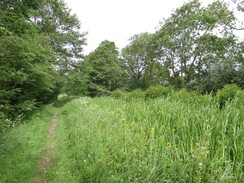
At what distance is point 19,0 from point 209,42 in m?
19.7

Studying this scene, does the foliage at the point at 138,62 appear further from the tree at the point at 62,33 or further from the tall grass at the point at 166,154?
the tall grass at the point at 166,154

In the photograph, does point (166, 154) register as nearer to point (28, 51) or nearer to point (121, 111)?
point (121, 111)

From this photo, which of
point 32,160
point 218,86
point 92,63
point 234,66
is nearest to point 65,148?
point 32,160

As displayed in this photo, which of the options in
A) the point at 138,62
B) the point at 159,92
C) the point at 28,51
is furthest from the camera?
the point at 138,62

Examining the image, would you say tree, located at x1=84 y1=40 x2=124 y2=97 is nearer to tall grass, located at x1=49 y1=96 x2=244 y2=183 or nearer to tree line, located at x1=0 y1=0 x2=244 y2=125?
tree line, located at x1=0 y1=0 x2=244 y2=125

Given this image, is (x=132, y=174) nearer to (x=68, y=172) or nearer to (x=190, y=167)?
(x=190, y=167)

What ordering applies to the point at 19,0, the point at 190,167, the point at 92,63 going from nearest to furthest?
the point at 190,167
the point at 19,0
the point at 92,63

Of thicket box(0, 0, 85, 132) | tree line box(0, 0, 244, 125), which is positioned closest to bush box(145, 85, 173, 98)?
tree line box(0, 0, 244, 125)

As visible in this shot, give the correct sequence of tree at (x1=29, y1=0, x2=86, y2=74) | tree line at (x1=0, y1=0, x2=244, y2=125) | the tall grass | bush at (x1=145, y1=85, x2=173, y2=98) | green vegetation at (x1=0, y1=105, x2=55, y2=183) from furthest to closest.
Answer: tree at (x1=29, y1=0, x2=86, y2=74), tree line at (x1=0, y1=0, x2=244, y2=125), bush at (x1=145, y1=85, x2=173, y2=98), green vegetation at (x1=0, y1=105, x2=55, y2=183), the tall grass

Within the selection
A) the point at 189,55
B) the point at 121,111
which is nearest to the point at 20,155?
the point at 121,111

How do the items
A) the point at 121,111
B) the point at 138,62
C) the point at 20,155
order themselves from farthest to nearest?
the point at 138,62 → the point at 121,111 → the point at 20,155

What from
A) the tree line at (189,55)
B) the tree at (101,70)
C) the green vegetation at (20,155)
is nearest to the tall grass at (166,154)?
the green vegetation at (20,155)

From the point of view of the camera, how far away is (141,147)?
302cm

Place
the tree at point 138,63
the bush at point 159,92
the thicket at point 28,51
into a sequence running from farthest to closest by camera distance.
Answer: the tree at point 138,63
the bush at point 159,92
the thicket at point 28,51
